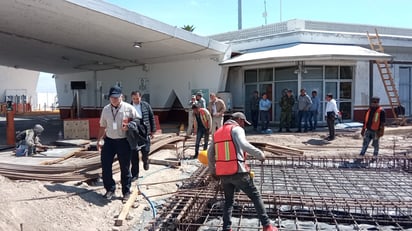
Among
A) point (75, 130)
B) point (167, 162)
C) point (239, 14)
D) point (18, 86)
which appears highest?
point (239, 14)

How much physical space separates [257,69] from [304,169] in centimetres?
949

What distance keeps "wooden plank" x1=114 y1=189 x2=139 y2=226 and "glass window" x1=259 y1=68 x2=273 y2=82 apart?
12.0m

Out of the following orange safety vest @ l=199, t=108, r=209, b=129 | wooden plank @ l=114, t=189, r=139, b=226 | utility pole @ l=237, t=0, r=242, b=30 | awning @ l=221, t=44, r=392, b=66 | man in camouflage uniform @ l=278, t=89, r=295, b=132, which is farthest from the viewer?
utility pole @ l=237, t=0, r=242, b=30


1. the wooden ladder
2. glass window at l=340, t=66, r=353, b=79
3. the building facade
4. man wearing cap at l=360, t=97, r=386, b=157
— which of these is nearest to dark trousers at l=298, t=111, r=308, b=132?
the building facade

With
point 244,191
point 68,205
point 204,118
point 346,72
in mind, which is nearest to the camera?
point 244,191

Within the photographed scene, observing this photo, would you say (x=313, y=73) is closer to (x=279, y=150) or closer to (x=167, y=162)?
(x=279, y=150)

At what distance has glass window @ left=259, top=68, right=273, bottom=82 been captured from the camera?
1739 centimetres

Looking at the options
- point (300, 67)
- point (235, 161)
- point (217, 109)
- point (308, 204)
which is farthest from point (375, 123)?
point (300, 67)

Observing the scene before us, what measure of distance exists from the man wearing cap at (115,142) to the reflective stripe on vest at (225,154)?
6.01 ft

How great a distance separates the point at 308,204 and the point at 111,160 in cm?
301

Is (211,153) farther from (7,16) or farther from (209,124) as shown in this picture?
(7,16)

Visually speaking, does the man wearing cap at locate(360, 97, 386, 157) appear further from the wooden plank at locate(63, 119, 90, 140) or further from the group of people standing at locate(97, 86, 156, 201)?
the wooden plank at locate(63, 119, 90, 140)

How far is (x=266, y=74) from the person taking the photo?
57.6 feet

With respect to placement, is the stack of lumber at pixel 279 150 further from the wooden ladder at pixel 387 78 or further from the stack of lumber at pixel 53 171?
the wooden ladder at pixel 387 78
